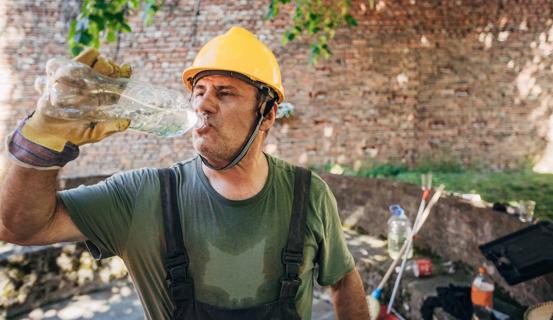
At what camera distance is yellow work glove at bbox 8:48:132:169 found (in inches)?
42.7

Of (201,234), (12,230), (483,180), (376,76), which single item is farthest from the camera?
(376,76)

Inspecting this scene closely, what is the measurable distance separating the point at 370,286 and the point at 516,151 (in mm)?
5054

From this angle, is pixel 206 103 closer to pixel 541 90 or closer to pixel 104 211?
pixel 104 211

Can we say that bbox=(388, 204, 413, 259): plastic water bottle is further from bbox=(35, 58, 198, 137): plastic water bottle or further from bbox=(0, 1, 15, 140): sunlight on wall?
bbox=(0, 1, 15, 140): sunlight on wall

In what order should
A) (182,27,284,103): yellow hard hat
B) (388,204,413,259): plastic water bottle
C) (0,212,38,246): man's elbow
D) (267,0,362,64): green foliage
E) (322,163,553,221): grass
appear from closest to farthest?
(0,212,38,246): man's elbow → (182,27,284,103): yellow hard hat → (388,204,413,259): plastic water bottle → (267,0,362,64): green foliage → (322,163,553,221): grass

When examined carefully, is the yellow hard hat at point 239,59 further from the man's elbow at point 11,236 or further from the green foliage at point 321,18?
the green foliage at point 321,18

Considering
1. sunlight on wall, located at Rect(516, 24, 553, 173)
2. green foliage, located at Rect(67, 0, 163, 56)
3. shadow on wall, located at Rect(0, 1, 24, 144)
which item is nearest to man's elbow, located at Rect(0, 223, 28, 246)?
green foliage, located at Rect(67, 0, 163, 56)

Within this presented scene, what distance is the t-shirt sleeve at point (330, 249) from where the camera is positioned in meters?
1.68

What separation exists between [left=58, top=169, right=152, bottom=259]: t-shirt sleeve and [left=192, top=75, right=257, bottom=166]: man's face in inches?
10.8

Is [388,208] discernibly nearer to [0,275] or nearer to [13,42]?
[0,275]

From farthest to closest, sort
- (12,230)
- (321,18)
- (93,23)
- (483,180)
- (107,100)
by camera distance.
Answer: (483,180)
(321,18)
(93,23)
(107,100)
(12,230)

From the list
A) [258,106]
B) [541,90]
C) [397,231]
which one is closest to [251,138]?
[258,106]

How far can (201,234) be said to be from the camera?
4.91 ft

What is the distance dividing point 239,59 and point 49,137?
780mm
